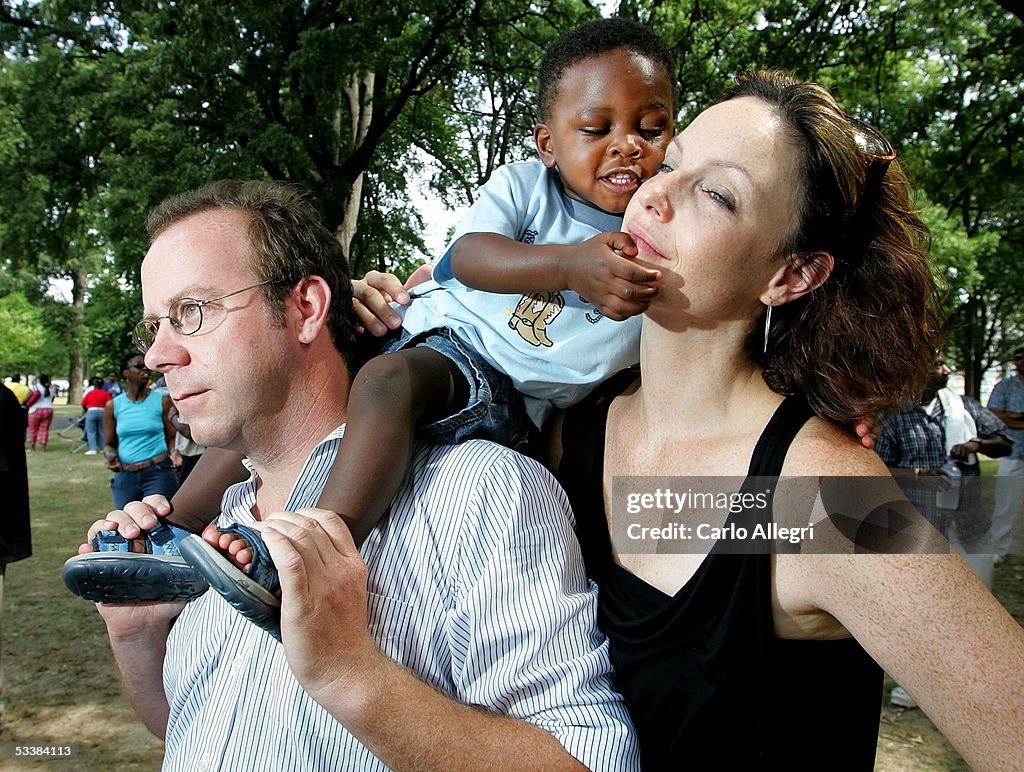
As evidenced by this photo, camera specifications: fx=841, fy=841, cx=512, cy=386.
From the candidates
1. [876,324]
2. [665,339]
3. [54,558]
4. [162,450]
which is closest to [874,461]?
[876,324]

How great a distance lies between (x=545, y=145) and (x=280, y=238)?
830mm

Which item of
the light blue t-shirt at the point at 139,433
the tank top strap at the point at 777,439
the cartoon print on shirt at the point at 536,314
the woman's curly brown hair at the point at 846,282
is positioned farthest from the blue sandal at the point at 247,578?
the light blue t-shirt at the point at 139,433

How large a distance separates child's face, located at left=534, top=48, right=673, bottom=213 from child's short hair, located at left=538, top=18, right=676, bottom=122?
0.03 m

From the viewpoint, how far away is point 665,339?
1.75 meters

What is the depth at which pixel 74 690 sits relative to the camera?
18.3ft

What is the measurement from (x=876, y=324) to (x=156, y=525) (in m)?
1.68

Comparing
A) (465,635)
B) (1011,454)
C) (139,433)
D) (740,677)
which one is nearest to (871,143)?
(740,677)

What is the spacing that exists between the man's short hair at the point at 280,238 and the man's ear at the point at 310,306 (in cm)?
2

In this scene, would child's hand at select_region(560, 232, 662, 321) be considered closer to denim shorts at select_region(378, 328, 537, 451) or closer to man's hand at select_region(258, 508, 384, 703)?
denim shorts at select_region(378, 328, 537, 451)

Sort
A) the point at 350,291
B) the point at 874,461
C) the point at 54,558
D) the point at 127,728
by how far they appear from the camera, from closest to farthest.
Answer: the point at 874,461 < the point at 350,291 < the point at 127,728 < the point at 54,558

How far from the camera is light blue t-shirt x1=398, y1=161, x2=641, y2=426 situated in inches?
77.3

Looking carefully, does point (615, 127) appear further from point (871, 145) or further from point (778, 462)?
point (778, 462)

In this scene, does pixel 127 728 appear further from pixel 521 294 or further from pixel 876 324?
pixel 876 324

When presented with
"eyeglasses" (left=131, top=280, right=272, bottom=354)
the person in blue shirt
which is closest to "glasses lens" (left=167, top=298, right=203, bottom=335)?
"eyeglasses" (left=131, top=280, right=272, bottom=354)
